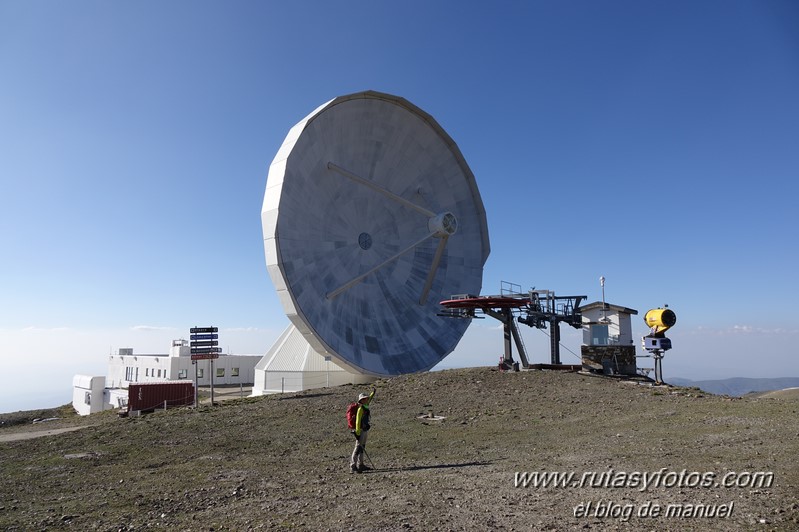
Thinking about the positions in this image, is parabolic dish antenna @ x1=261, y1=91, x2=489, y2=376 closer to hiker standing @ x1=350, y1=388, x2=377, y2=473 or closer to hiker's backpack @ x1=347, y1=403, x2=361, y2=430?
hiker's backpack @ x1=347, y1=403, x2=361, y2=430

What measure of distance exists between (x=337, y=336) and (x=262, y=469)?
16.7 m

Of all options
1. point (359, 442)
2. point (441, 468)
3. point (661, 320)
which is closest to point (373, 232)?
point (661, 320)

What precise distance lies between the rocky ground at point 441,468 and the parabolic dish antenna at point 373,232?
7.89 meters

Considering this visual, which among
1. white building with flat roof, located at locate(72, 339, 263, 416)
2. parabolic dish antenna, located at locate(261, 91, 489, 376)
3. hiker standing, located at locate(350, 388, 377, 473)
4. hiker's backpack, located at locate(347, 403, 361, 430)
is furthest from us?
white building with flat roof, located at locate(72, 339, 263, 416)

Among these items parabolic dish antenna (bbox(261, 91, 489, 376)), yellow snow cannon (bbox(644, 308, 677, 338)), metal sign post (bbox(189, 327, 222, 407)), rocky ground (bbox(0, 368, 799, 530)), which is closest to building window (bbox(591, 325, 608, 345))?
yellow snow cannon (bbox(644, 308, 677, 338))

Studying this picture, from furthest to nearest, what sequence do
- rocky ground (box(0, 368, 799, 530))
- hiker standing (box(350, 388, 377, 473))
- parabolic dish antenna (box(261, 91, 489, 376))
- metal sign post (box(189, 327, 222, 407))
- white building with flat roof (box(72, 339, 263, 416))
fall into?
white building with flat roof (box(72, 339, 263, 416))
metal sign post (box(189, 327, 222, 407))
parabolic dish antenna (box(261, 91, 489, 376))
hiker standing (box(350, 388, 377, 473))
rocky ground (box(0, 368, 799, 530))

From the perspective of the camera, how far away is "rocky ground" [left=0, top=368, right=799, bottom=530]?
28.7 feet

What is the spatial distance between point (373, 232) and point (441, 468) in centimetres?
2399

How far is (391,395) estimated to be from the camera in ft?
86.1

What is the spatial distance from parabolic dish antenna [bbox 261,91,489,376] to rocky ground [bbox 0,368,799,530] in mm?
7894

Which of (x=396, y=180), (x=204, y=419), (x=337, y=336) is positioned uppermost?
(x=396, y=180)

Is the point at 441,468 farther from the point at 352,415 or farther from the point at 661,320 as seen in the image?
the point at 661,320

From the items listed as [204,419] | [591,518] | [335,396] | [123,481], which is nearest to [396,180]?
[335,396]

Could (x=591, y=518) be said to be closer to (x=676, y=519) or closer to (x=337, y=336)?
(x=676, y=519)
